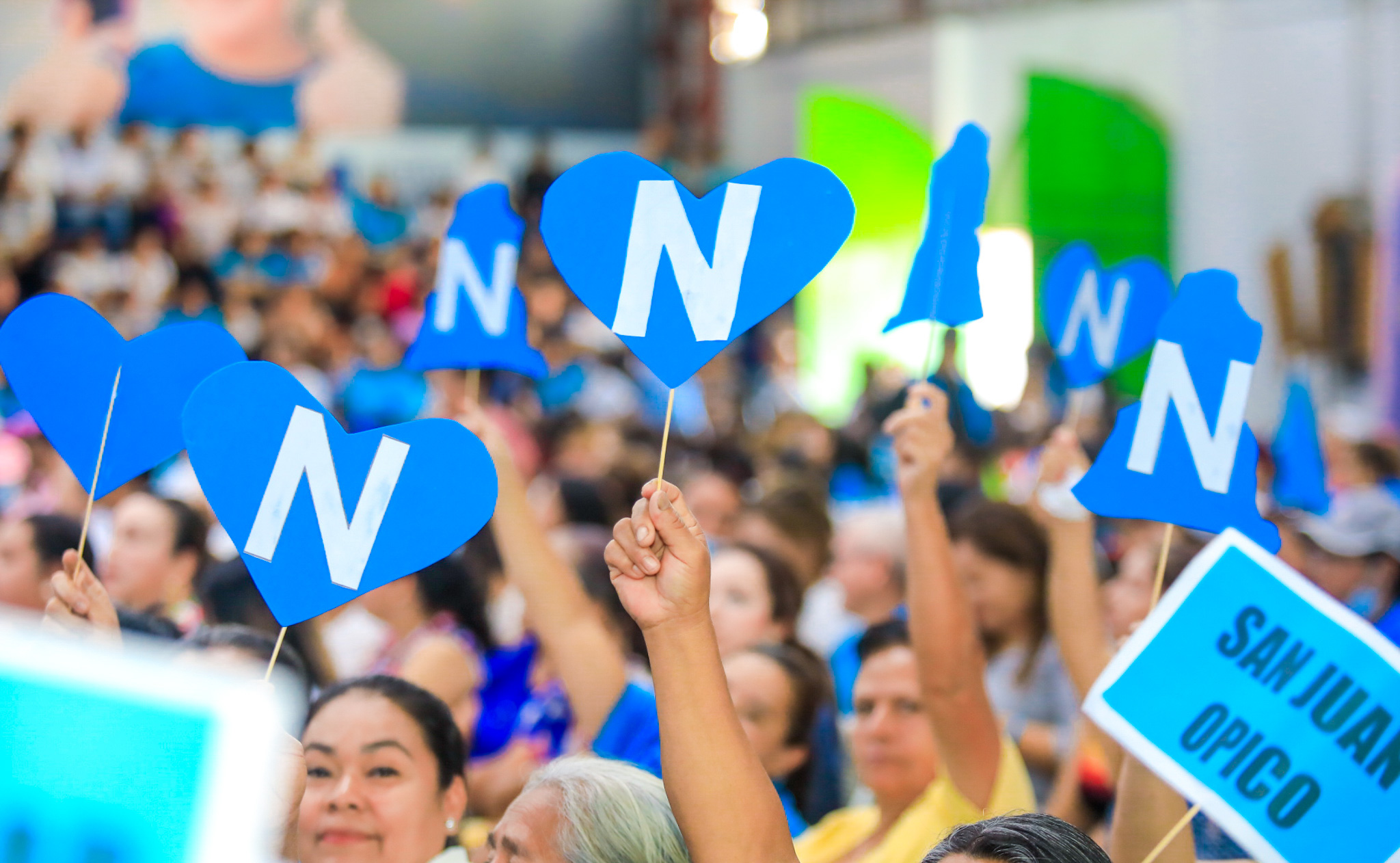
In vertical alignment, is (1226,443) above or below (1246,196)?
below

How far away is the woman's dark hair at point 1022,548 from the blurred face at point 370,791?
141 centimetres

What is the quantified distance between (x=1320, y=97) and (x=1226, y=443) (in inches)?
387

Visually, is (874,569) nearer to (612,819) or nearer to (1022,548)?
(1022,548)

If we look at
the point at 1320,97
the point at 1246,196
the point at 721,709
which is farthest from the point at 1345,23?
the point at 721,709

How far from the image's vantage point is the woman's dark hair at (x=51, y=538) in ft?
8.92

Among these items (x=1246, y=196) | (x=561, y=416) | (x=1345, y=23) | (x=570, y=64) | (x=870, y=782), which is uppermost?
(x=570, y=64)

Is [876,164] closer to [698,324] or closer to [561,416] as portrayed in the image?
[561,416]

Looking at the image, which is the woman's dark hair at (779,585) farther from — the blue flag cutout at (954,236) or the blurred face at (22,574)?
the blurred face at (22,574)

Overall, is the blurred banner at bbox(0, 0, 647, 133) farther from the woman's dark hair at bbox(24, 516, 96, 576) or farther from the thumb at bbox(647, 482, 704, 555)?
the thumb at bbox(647, 482, 704, 555)

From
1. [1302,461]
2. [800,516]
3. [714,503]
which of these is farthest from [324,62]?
[1302,461]

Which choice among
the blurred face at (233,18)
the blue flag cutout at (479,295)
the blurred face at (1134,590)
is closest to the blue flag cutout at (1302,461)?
the blurred face at (1134,590)

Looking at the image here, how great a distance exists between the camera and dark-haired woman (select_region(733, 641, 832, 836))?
2281 mm

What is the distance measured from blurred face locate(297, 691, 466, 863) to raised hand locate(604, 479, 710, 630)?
59cm

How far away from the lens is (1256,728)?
1.48 meters
